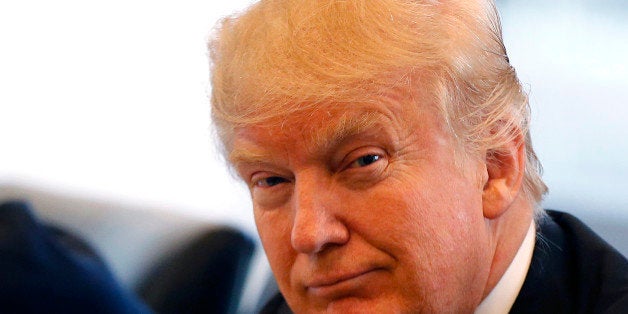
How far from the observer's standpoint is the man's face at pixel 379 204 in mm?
1457

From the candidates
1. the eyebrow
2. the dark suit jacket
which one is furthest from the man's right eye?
the dark suit jacket

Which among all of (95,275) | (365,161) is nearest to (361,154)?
(365,161)

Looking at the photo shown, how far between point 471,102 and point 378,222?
0.25 metres

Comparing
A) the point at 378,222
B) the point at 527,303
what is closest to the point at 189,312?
the point at 378,222

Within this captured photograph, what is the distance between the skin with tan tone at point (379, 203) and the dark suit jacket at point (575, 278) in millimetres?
164

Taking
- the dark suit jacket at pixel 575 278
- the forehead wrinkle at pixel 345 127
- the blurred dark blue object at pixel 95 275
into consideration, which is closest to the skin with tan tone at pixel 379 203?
the forehead wrinkle at pixel 345 127

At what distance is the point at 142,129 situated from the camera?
1673 mm

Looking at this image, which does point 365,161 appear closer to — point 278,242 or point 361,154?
point 361,154

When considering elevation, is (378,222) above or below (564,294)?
above

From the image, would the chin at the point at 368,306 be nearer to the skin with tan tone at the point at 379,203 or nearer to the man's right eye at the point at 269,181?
the skin with tan tone at the point at 379,203

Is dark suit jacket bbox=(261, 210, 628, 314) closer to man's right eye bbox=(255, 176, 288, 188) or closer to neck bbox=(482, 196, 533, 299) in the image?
neck bbox=(482, 196, 533, 299)

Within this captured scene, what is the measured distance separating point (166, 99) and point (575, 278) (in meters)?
0.78

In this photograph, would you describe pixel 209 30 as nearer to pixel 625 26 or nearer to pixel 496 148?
pixel 496 148

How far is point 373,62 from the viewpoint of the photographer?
1.46m
